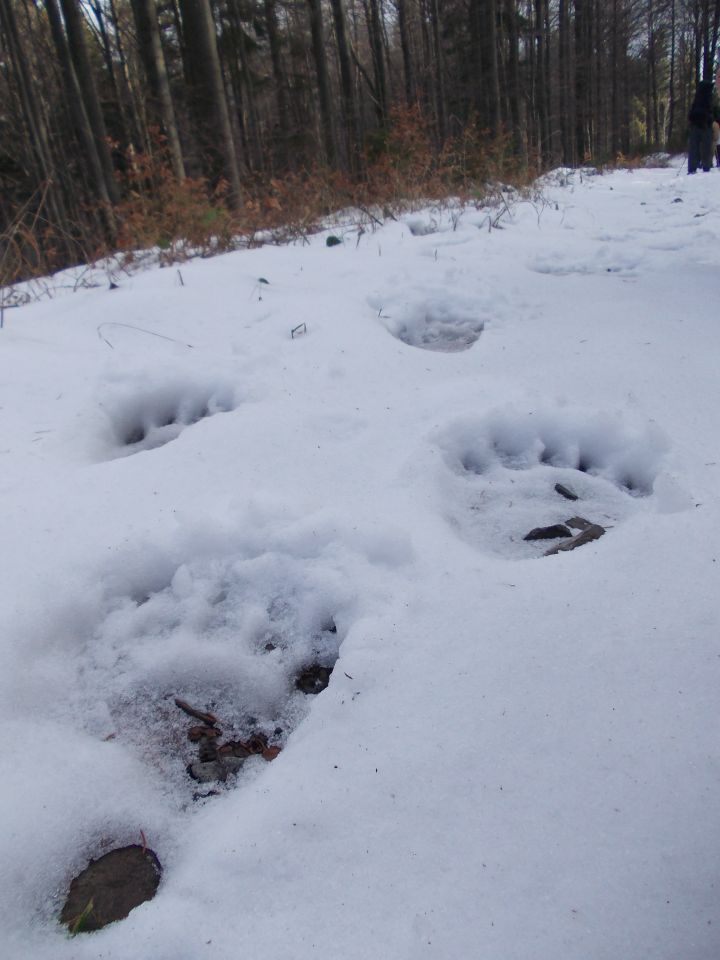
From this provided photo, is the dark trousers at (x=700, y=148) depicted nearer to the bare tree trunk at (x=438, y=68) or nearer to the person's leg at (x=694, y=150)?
the person's leg at (x=694, y=150)

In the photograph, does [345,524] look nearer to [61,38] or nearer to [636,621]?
[636,621]

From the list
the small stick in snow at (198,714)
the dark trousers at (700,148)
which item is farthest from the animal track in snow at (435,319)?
the dark trousers at (700,148)

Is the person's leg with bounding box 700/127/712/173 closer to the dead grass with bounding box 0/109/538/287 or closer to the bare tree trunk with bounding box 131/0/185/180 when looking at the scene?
the dead grass with bounding box 0/109/538/287

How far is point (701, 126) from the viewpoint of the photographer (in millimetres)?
9586

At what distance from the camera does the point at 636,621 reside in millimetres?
999

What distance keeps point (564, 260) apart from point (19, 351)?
2632mm

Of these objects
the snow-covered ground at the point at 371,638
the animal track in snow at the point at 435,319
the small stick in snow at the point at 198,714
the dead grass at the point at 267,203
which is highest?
the dead grass at the point at 267,203

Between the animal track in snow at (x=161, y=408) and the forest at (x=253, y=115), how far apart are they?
1.61 meters

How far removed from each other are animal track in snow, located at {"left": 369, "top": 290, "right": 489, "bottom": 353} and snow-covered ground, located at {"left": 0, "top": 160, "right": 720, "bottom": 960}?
227 millimetres

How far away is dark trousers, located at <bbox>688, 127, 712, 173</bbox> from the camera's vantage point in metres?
9.71

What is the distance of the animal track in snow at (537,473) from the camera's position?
4.50ft

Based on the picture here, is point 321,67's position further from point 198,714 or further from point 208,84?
point 198,714

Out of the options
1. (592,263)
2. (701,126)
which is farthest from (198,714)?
(701,126)

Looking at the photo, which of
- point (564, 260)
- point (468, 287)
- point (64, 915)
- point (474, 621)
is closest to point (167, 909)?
point (64, 915)
